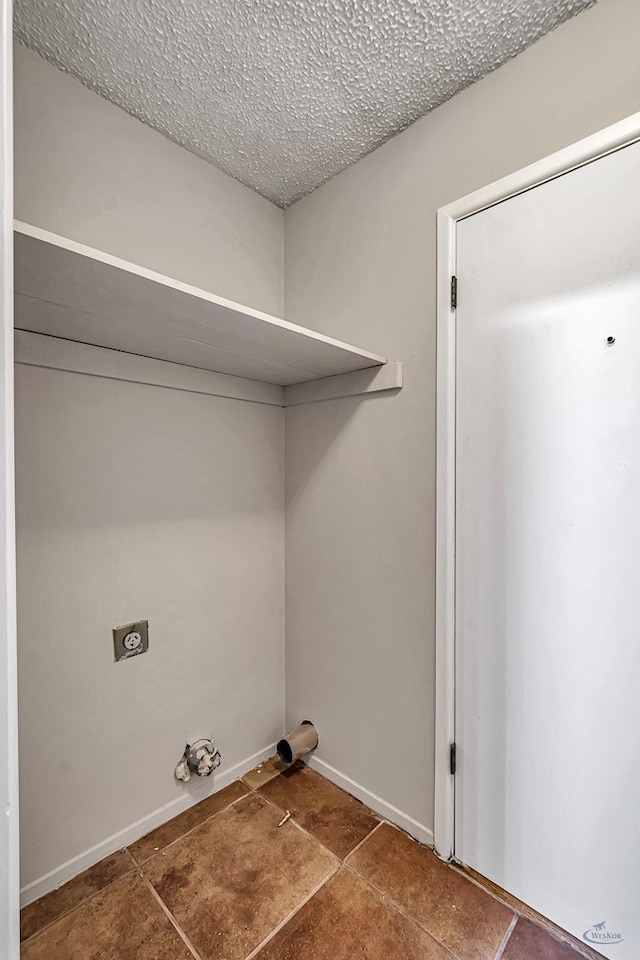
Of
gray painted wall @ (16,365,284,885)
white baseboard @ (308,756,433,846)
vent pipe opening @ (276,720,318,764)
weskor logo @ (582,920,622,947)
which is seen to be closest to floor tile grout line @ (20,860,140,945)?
gray painted wall @ (16,365,284,885)

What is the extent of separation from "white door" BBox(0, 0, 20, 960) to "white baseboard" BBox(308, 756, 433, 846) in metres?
1.12

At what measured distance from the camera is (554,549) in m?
1.05

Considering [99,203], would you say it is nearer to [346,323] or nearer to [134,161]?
[134,161]

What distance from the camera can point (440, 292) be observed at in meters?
1.24

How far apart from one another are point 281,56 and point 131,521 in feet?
4.42

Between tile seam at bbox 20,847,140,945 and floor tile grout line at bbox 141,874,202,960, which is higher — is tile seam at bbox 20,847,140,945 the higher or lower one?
the lower one

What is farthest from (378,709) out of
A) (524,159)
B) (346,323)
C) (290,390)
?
(524,159)

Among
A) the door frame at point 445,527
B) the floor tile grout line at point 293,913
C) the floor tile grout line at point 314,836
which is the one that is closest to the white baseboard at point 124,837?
the floor tile grout line at point 314,836

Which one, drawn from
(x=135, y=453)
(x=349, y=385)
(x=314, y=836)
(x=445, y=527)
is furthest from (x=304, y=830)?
(x=349, y=385)

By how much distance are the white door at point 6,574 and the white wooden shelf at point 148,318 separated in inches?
6.3

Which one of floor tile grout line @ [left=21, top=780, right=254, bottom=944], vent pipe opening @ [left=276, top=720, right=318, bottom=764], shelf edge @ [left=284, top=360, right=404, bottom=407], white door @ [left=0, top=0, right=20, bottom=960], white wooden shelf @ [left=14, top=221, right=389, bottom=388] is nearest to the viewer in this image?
white door @ [left=0, top=0, right=20, bottom=960]

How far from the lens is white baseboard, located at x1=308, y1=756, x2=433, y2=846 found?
1.30 m

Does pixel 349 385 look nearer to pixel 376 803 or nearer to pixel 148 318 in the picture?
pixel 148 318

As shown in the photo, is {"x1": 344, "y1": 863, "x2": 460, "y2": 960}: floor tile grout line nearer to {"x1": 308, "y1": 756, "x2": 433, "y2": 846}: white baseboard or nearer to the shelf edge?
{"x1": 308, "y1": 756, "x2": 433, "y2": 846}: white baseboard
